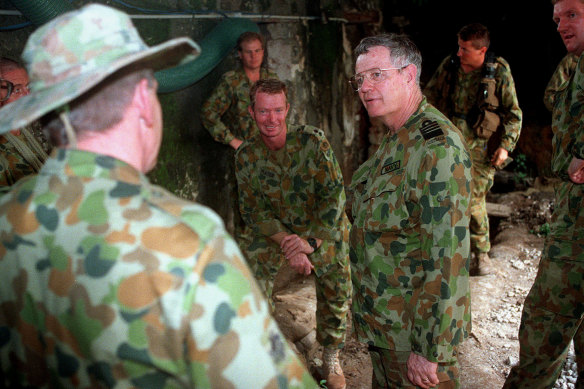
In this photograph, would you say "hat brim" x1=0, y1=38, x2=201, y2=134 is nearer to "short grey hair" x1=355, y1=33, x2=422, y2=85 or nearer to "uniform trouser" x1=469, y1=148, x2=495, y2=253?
"short grey hair" x1=355, y1=33, x2=422, y2=85

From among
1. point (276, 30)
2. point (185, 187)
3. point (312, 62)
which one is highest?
point (276, 30)

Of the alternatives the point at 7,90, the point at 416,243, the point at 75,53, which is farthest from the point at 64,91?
the point at 7,90

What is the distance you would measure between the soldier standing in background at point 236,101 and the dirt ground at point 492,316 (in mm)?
1061

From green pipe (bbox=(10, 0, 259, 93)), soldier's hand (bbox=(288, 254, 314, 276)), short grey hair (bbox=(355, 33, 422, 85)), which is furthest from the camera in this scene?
green pipe (bbox=(10, 0, 259, 93))

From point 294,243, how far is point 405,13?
17.6 ft

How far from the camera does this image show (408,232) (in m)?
1.86

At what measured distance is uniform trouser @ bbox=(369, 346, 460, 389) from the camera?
188 cm

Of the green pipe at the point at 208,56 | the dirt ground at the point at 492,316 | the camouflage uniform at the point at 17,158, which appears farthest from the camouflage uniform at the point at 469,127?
the camouflage uniform at the point at 17,158

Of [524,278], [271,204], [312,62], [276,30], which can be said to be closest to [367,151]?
[312,62]

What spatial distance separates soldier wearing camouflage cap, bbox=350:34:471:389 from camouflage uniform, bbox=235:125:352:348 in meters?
0.89

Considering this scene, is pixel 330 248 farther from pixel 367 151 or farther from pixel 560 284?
pixel 367 151

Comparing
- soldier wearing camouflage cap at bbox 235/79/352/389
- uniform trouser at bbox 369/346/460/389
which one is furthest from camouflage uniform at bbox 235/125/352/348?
uniform trouser at bbox 369/346/460/389

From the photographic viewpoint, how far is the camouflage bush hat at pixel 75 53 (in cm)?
97

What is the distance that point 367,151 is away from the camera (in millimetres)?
6820
